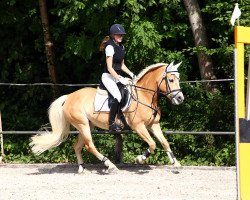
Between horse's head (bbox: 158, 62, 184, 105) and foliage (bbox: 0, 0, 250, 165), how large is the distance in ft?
7.00

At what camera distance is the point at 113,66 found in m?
11.1

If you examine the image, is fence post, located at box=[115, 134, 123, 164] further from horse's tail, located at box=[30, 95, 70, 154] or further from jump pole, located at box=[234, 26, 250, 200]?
jump pole, located at box=[234, 26, 250, 200]

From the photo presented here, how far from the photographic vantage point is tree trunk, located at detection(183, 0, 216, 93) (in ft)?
44.6

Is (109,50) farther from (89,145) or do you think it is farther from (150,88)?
(89,145)

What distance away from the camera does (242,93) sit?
5.77 metres

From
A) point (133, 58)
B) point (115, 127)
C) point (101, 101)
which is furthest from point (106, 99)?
point (133, 58)

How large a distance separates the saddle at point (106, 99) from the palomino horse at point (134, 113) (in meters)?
0.09

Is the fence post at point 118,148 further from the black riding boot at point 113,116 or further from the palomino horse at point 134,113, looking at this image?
the black riding boot at point 113,116

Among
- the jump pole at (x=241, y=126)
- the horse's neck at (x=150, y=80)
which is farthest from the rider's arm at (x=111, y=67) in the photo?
the jump pole at (x=241, y=126)

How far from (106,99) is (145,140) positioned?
99cm

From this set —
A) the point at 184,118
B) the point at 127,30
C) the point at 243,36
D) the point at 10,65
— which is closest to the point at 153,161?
the point at 184,118

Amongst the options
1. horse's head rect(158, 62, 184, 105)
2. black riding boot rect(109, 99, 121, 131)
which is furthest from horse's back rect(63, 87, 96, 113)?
horse's head rect(158, 62, 184, 105)

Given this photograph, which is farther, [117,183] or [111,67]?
[111,67]

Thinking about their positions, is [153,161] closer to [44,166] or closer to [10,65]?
[44,166]
